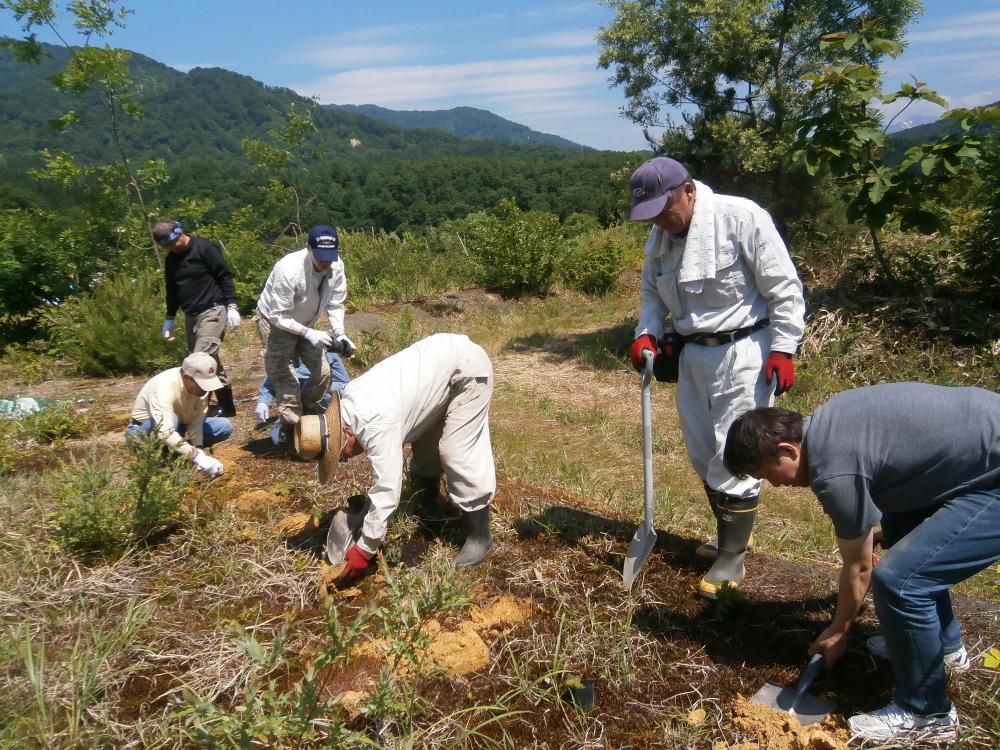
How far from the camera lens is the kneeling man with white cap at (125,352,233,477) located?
4.20 metres

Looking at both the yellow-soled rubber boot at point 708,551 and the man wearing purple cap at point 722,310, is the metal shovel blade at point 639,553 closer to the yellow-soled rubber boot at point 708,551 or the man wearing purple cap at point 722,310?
the man wearing purple cap at point 722,310

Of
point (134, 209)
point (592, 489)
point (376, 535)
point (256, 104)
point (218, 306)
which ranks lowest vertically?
point (592, 489)

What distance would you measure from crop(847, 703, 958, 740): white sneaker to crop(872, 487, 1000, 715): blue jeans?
0.03 meters

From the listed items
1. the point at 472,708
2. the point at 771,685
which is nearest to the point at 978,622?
the point at 771,685

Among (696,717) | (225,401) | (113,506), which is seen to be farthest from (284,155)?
(696,717)

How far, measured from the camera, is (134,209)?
367 inches

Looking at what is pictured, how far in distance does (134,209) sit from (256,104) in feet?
443

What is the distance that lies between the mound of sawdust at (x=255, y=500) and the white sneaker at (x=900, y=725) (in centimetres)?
291

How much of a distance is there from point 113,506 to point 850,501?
117 inches

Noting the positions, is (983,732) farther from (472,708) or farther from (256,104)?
(256,104)

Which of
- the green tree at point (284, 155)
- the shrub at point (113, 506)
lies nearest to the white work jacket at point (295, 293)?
the shrub at point (113, 506)

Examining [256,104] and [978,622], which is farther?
[256,104]

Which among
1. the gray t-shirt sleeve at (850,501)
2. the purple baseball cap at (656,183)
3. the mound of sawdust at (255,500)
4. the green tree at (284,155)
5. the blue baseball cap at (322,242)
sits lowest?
the mound of sawdust at (255,500)

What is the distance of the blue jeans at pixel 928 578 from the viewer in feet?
6.53
